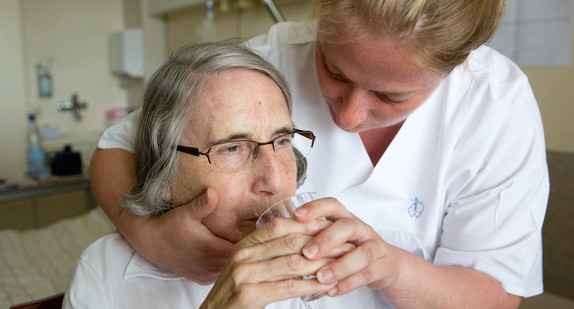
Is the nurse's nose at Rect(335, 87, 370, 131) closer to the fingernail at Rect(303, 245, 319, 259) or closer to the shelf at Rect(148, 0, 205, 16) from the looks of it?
the fingernail at Rect(303, 245, 319, 259)

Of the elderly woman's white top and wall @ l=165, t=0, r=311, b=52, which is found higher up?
wall @ l=165, t=0, r=311, b=52

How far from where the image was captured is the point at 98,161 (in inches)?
53.1

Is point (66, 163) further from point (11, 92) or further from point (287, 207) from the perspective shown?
point (287, 207)

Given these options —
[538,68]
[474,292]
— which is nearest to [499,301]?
[474,292]

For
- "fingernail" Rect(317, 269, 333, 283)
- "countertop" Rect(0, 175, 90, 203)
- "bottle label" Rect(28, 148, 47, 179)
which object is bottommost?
"countertop" Rect(0, 175, 90, 203)

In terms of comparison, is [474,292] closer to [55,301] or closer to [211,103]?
[211,103]

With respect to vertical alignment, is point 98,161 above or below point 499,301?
above

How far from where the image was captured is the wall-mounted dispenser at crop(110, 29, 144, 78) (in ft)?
14.2

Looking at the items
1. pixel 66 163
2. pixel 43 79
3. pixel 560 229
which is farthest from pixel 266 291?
pixel 43 79

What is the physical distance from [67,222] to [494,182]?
283cm

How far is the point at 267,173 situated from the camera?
1.04 meters

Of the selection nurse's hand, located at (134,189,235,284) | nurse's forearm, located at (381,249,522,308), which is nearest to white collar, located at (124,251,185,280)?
nurse's hand, located at (134,189,235,284)

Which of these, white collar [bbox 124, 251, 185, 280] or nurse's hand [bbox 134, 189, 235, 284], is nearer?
nurse's hand [bbox 134, 189, 235, 284]

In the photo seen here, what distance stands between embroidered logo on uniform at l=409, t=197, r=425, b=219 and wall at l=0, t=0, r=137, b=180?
3866 mm
